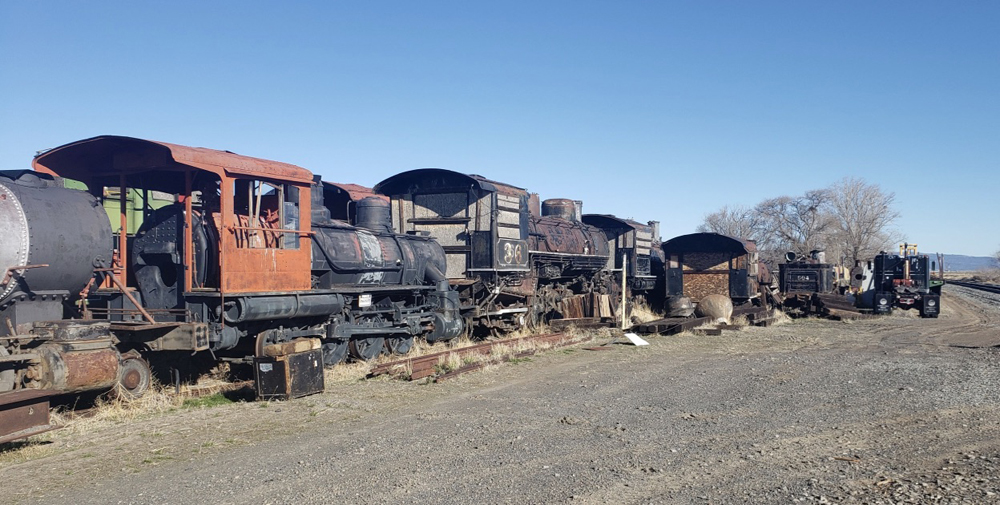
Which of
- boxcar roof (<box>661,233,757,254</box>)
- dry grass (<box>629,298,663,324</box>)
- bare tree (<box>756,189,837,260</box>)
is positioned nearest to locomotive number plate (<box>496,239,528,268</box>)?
dry grass (<box>629,298,663,324</box>)

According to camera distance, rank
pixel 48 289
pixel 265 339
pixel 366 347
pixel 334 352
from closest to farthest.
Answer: pixel 48 289 < pixel 265 339 < pixel 334 352 < pixel 366 347

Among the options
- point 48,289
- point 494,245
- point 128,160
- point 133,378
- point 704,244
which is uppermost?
point 128,160

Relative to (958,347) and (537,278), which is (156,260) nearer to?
(537,278)

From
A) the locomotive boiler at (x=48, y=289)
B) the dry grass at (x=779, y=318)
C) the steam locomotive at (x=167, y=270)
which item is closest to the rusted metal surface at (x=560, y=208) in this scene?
the dry grass at (x=779, y=318)

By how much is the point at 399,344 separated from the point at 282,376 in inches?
176

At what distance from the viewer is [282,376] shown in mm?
9312

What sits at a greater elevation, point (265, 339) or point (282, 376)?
point (265, 339)

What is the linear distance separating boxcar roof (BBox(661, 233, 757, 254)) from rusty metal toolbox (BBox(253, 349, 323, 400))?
623 inches

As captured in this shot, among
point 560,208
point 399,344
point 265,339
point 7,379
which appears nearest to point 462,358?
point 399,344

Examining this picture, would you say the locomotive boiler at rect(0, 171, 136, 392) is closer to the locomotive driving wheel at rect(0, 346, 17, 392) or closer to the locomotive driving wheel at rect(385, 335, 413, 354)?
the locomotive driving wheel at rect(0, 346, 17, 392)

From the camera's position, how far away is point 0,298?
297 inches

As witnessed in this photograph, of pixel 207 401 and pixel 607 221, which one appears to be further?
pixel 607 221

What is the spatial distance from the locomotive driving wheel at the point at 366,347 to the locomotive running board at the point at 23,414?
5670mm

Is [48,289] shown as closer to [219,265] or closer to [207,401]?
[219,265]
